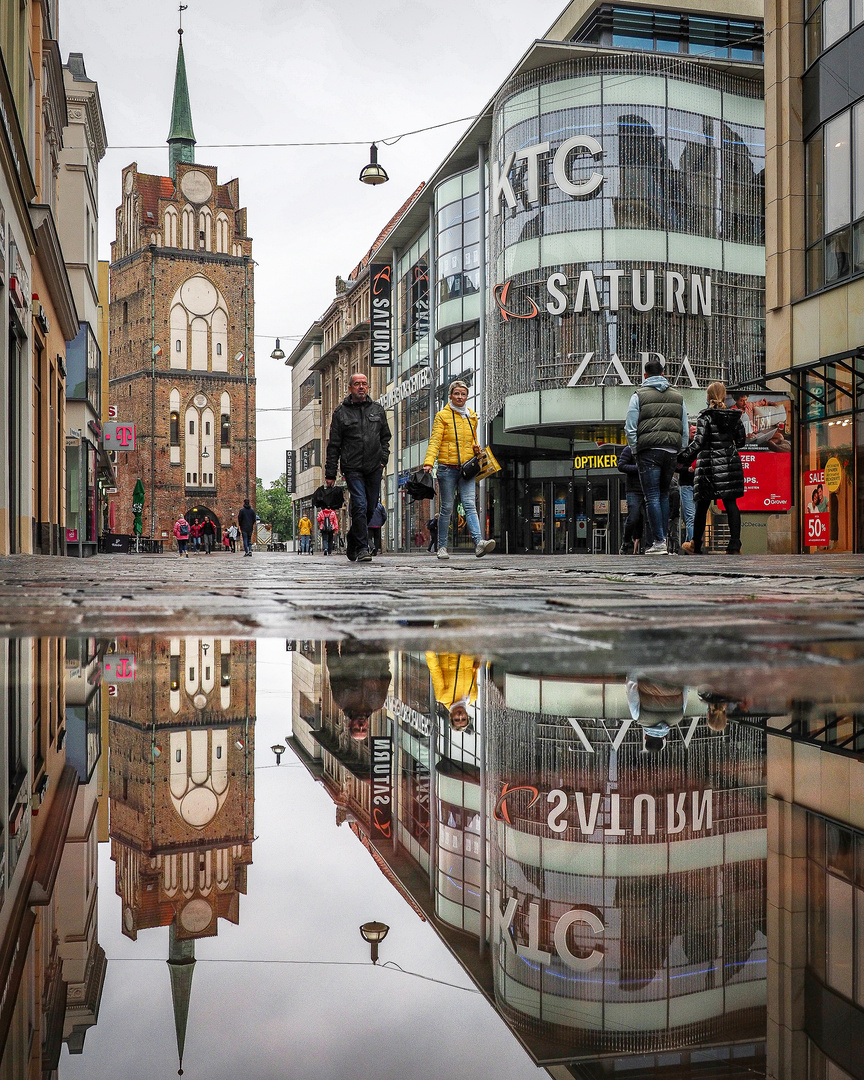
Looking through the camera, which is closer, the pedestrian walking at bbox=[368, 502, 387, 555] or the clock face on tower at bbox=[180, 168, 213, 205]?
the pedestrian walking at bbox=[368, 502, 387, 555]

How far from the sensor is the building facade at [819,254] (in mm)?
17125

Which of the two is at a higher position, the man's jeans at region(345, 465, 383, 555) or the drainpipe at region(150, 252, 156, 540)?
the drainpipe at region(150, 252, 156, 540)

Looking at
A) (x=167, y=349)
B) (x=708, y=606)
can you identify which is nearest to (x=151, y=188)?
(x=167, y=349)

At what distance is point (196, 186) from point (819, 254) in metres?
57.6

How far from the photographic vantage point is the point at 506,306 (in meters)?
30.4

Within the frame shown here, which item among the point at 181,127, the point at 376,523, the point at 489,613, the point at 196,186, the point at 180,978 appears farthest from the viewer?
the point at 181,127

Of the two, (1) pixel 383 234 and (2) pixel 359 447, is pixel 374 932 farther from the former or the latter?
(1) pixel 383 234

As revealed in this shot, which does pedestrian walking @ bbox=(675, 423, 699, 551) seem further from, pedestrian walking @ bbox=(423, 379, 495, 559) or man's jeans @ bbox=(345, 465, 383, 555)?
man's jeans @ bbox=(345, 465, 383, 555)

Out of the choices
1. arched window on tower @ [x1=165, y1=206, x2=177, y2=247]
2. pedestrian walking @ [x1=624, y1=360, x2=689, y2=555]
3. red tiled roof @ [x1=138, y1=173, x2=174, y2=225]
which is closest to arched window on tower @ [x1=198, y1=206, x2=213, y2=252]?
arched window on tower @ [x1=165, y1=206, x2=177, y2=247]

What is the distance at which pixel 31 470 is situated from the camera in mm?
17406

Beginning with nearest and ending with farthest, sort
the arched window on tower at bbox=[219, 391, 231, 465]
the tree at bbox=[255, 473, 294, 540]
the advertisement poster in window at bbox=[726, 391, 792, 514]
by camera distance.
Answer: the advertisement poster in window at bbox=[726, 391, 792, 514] → the arched window on tower at bbox=[219, 391, 231, 465] → the tree at bbox=[255, 473, 294, 540]

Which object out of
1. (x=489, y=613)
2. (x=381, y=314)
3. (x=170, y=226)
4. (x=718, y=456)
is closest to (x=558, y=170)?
(x=381, y=314)

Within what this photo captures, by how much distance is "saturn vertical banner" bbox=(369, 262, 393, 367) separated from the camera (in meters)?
45.6

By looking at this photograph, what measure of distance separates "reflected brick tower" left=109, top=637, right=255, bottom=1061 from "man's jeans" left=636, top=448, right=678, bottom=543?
9975 millimetres
